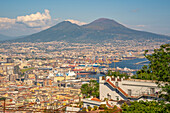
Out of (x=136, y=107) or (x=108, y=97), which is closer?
(x=136, y=107)

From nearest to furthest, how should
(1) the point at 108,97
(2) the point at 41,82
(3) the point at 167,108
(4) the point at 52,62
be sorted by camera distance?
(3) the point at 167,108 → (1) the point at 108,97 → (2) the point at 41,82 → (4) the point at 52,62

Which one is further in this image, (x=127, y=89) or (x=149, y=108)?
(x=127, y=89)

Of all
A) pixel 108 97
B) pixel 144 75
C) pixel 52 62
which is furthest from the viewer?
pixel 52 62

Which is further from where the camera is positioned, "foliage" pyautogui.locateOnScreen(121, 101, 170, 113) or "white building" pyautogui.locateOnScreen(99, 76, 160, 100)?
"white building" pyautogui.locateOnScreen(99, 76, 160, 100)

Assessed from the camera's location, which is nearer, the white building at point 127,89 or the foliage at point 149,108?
the foliage at point 149,108

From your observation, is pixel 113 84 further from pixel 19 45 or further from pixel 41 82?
pixel 19 45

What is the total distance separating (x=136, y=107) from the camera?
22.5 ft

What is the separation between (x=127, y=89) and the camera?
32.6 feet

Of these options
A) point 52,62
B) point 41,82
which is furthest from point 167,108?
point 52,62

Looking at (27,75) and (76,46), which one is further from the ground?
(76,46)

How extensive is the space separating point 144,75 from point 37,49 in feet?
563

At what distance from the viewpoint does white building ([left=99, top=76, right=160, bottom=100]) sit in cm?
932

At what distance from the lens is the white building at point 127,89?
30.6 feet

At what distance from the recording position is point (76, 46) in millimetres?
191750
